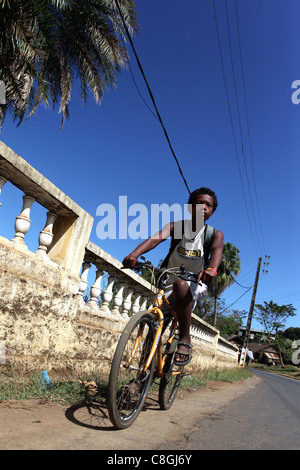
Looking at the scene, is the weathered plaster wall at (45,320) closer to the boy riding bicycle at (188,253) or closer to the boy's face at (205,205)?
the boy riding bicycle at (188,253)

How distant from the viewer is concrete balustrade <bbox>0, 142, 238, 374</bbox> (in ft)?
8.80

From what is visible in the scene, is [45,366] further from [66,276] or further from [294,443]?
[294,443]

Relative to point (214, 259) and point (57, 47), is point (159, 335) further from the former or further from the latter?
point (57, 47)

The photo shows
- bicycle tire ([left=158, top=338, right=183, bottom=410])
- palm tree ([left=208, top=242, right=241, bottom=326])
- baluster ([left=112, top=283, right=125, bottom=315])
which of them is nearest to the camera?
bicycle tire ([left=158, top=338, right=183, bottom=410])

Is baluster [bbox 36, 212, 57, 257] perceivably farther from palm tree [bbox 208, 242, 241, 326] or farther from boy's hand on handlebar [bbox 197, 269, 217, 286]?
palm tree [bbox 208, 242, 241, 326]

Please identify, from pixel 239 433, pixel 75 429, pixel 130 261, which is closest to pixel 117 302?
pixel 130 261

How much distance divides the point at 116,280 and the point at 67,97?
11.3 m

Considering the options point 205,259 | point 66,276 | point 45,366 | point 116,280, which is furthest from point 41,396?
point 116,280

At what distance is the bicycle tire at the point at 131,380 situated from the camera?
208cm

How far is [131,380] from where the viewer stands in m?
2.51

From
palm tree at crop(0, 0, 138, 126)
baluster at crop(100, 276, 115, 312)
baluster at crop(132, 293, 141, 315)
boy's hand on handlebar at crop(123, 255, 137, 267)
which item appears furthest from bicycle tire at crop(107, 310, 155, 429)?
palm tree at crop(0, 0, 138, 126)

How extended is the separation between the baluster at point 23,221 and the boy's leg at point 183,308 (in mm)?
1438

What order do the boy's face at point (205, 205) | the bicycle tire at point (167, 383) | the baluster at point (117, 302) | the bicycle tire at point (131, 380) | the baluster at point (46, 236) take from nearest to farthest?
the bicycle tire at point (131, 380) < the bicycle tire at point (167, 383) < the baluster at point (46, 236) < the boy's face at point (205, 205) < the baluster at point (117, 302)

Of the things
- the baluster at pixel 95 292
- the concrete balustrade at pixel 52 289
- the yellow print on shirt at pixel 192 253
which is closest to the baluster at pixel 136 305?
the concrete balustrade at pixel 52 289
